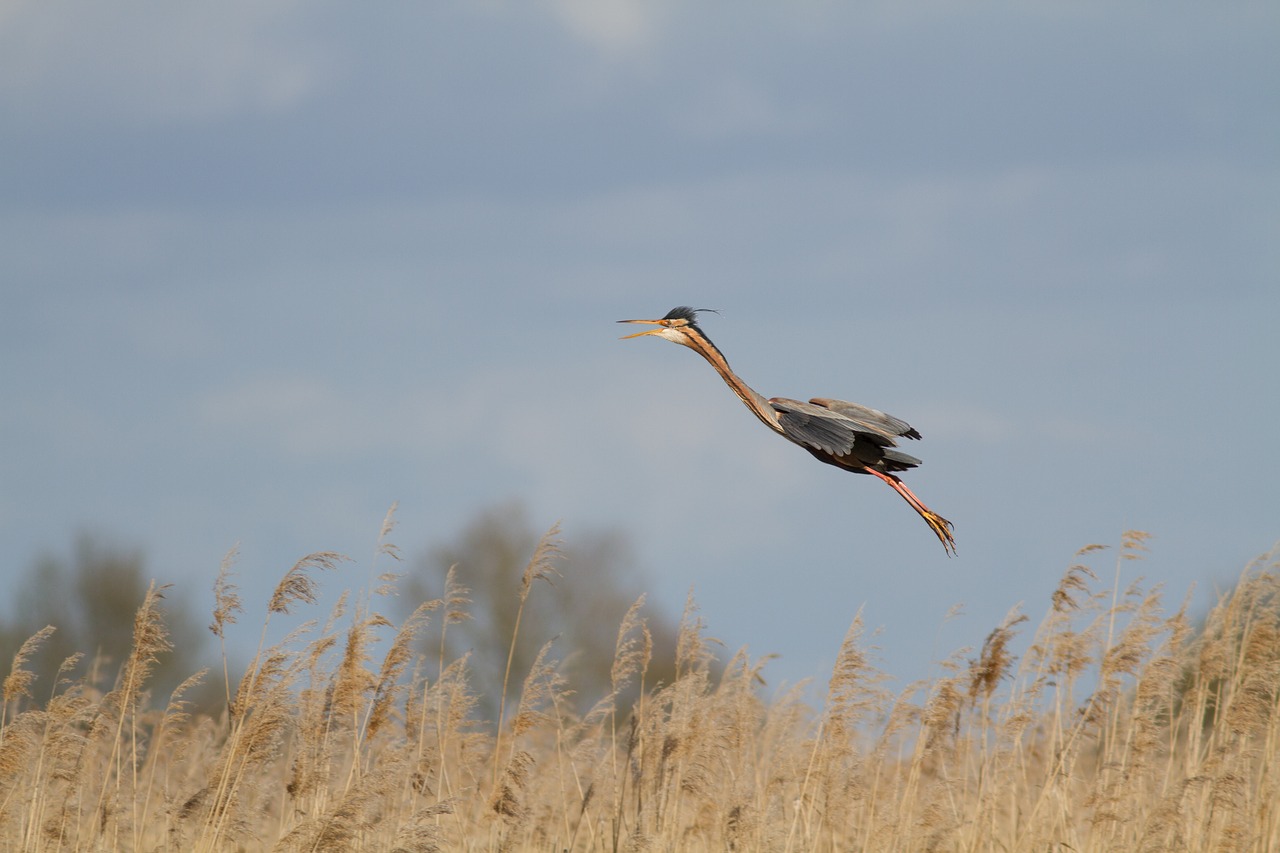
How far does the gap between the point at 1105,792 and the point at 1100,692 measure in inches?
21.0

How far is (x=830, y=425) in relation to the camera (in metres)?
6.43

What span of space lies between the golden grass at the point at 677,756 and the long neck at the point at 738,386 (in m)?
1.10

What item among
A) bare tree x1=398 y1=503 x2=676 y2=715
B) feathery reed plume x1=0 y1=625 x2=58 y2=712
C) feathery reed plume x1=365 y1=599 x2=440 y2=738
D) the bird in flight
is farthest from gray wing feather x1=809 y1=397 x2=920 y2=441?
bare tree x1=398 y1=503 x2=676 y2=715

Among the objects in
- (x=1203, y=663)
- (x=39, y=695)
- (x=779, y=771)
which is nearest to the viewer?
(x=779, y=771)

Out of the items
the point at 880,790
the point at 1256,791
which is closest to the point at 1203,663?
the point at 1256,791

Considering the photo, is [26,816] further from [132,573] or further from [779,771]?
[132,573]

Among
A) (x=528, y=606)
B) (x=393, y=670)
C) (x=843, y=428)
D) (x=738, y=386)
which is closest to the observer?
(x=393, y=670)

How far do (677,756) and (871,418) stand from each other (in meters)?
1.99

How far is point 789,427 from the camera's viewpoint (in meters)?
6.44

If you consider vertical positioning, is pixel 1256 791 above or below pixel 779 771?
above

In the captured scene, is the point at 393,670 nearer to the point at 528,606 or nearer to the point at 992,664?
the point at 992,664

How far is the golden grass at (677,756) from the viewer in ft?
19.8

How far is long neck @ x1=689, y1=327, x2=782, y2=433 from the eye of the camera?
21.3 feet

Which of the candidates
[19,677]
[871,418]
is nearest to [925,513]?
[871,418]
